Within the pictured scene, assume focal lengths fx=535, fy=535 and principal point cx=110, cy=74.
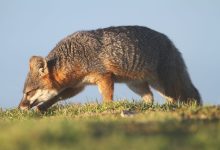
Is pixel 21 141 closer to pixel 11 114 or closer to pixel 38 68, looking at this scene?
pixel 11 114

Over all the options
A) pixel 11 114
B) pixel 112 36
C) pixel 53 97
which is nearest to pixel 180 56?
pixel 112 36

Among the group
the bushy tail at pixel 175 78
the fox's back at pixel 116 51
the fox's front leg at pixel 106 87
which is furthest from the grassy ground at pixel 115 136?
the bushy tail at pixel 175 78

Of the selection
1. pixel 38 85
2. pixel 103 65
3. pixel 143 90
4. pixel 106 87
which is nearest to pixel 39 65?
pixel 38 85

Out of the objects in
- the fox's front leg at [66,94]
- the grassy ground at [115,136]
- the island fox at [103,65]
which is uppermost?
the island fox at [103,65]

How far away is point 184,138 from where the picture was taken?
19.9 feet

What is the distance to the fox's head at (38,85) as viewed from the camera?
1656cm

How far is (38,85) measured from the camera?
54.5 feet

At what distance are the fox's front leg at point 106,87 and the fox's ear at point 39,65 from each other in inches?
72.9

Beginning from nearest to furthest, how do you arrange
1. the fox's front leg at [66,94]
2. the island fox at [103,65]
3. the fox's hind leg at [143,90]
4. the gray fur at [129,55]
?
the island fox at [103,65]
the gray fur at [129,55]
the fox's front leg at [66,94]
the fox's hind leg at [143,90]

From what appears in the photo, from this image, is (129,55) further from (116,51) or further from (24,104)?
(24,104)

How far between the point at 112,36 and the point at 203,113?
755 cm

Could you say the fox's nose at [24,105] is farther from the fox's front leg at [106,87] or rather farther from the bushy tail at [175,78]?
the bushy tail at [175,78]

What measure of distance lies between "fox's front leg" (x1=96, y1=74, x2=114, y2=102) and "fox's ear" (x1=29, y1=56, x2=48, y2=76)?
1850 millimetres

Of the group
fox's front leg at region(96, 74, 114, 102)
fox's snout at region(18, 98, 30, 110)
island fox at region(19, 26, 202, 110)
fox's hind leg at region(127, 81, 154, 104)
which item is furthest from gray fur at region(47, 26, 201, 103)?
fox's snout at region(18, 98, 30, 110)
